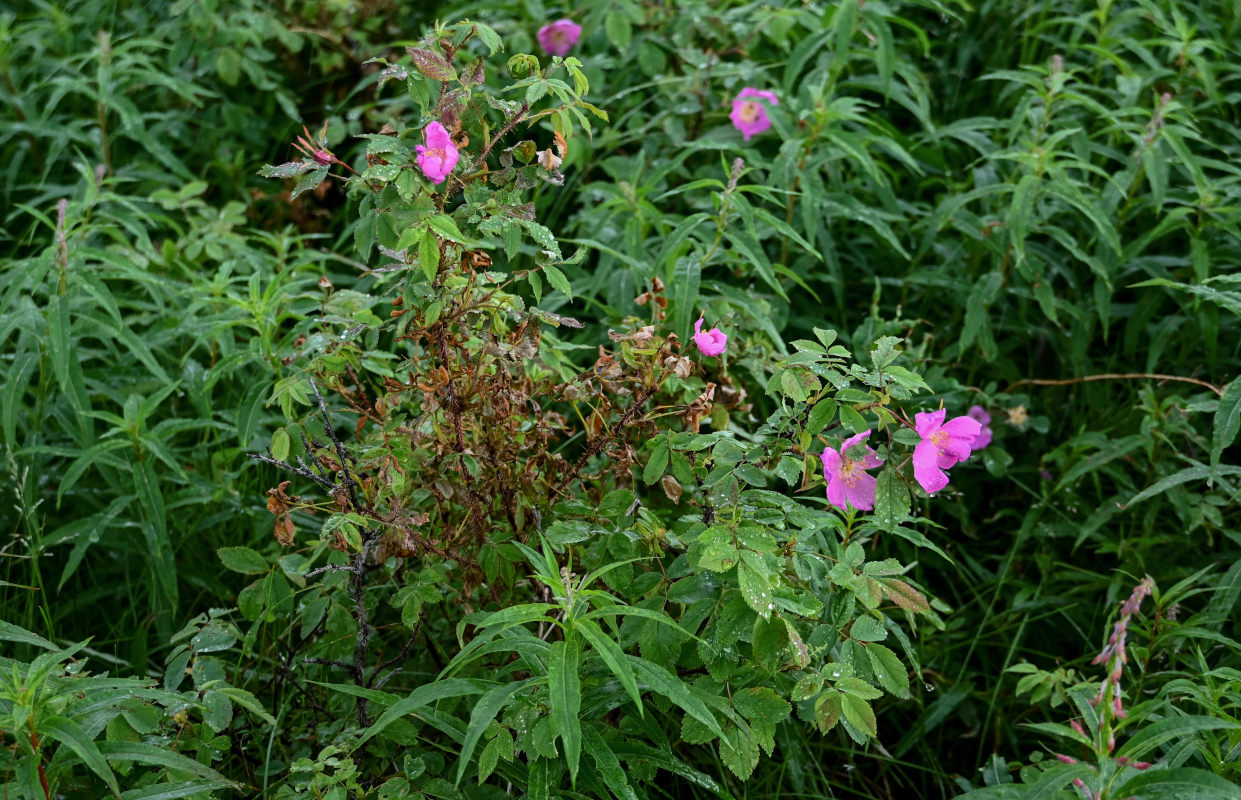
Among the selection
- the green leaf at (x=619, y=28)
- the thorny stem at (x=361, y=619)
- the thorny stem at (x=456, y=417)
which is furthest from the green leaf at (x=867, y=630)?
the green leaf at (x=619, y=28)

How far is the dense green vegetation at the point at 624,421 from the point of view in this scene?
157cm

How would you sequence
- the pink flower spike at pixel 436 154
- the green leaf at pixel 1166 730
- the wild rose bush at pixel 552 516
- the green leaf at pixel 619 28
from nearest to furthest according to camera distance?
1. the green leaf at pixel 1166 730
2. the wild rose bush at pixel 552 516
3. the pink flower spike at pixel 436 154
4. the green leaf at pixel 619 28

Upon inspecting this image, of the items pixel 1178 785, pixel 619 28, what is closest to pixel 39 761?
pixel 1178 785

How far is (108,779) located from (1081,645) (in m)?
1.94

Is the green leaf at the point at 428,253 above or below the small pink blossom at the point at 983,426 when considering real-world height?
above

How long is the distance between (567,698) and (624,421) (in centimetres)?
58

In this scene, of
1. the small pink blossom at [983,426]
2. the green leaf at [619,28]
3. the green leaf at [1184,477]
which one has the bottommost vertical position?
the small pink blossom at [983,426]

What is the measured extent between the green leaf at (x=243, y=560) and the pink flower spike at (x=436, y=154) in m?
0.76

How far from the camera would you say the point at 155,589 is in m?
2.22

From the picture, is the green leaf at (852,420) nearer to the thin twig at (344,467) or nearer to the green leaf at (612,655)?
the green leaf at (612,655)

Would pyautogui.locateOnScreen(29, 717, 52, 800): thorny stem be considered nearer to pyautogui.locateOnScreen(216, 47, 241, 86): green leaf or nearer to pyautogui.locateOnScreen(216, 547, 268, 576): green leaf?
pyautogui.locateOnScreen(216, 547, 268, 576): green leaf

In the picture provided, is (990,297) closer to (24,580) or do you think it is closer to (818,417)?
(818,417)

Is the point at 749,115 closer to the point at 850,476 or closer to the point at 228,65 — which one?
the point at 850,476

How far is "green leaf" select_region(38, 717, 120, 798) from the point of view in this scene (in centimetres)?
137
